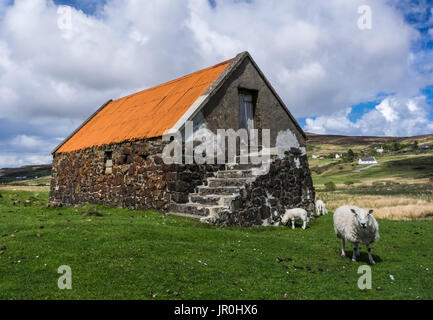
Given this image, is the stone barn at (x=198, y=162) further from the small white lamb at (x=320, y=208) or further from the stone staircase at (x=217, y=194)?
the small white lamb at (x=320, y=208)

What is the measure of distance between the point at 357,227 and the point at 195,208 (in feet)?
20.0

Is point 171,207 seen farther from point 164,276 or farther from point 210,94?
point 164,276

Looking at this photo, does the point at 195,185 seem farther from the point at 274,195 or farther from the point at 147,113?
the point at 147,113

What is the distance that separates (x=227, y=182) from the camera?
14.1m

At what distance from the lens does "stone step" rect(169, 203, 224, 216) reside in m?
12.0

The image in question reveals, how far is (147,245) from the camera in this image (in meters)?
7.91

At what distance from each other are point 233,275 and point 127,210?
9692mm

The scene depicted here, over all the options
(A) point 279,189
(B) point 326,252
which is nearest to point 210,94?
(A) point 279,189

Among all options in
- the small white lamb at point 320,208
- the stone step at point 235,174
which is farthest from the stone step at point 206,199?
the small white lamb at point 320,208

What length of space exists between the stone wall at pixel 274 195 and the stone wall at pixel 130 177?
2.40 metres

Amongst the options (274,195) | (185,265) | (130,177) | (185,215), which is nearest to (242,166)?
(274,195)

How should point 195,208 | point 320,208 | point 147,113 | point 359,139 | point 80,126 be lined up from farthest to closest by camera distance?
point 359,139 → point 80,126 → point 320,208 → point 147,113 → point 195,208

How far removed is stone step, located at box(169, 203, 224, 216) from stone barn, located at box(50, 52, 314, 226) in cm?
4

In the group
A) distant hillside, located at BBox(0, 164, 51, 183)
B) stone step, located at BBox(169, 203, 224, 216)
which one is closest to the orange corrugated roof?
stone step, located at BBox(169, 203, 224, 216)
